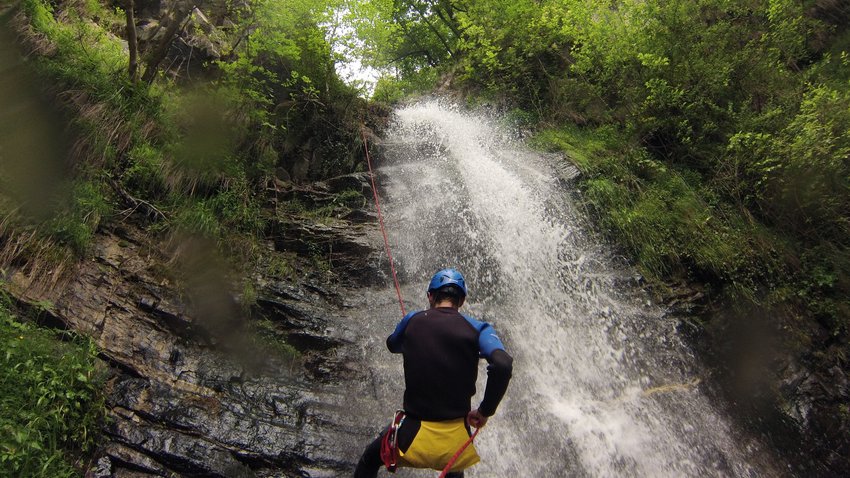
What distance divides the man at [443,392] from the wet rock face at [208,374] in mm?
2015

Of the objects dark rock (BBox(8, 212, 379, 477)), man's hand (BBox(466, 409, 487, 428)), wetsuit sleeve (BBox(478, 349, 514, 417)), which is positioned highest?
wetsuit sleeve (BBox(478, 349, 514, 417))

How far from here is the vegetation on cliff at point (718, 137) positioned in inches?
236

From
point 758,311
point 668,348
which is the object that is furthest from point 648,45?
point 668,348

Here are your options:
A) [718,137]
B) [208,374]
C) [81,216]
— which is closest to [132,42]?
[81,216]

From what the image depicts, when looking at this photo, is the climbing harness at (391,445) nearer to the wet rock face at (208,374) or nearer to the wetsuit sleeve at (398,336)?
the wetsuit sleeve at (398,336)

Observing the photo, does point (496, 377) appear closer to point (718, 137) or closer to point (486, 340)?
point (486, 340)

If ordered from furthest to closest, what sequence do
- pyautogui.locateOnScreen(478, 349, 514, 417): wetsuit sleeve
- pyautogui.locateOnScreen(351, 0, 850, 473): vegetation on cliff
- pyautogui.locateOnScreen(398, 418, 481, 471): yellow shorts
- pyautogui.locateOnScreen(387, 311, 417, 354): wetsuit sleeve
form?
pyautogui.locateOnScreen(351, 0, 850, 473): vegetation on cliff → pyautogui.locateOnScreen(387, 311, 417, 354): wetsuit sleeve → pyautogui.locateOnScreen(398, 418, 481, 471): yellow shorts → pyautogui.locateOnScreen(478, 349, 514, 417): wetsuit sleeve

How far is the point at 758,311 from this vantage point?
6012mm

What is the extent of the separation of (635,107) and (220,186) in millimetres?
7917

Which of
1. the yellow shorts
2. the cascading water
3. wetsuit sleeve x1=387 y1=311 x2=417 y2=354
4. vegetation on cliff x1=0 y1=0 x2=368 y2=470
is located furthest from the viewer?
the cascading water

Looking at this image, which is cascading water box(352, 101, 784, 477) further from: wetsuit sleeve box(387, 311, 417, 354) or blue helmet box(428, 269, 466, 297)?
blue helmet box(428, 269, 466, 297)

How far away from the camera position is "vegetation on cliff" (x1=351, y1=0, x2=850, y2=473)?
599 centimetres

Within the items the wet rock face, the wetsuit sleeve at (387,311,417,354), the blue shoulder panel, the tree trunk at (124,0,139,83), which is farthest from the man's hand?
the tree trunk at (124,0,139,83)

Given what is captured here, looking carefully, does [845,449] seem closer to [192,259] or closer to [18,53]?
[192,259]
